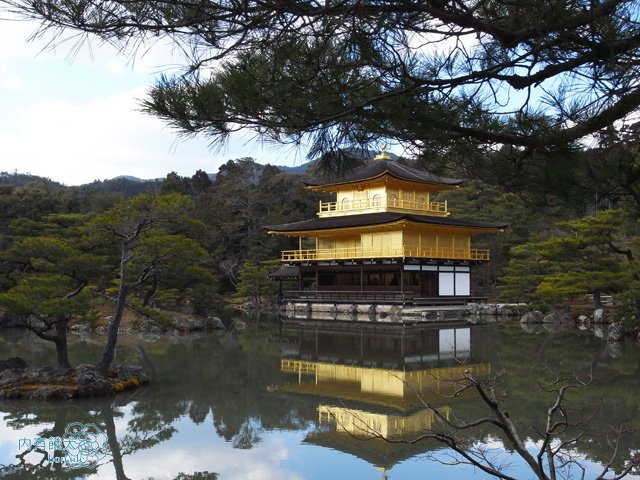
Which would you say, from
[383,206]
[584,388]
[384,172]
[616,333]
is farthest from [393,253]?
[584,388]

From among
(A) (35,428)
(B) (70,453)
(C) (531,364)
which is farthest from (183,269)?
(C) (531,364)

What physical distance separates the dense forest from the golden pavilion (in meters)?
1.85

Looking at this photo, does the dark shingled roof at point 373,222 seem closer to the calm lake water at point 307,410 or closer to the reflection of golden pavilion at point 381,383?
the reflection of golden pavilion at point 381,383

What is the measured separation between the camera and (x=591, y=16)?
249 centimetres

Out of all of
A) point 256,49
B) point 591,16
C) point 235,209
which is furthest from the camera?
point 235,209

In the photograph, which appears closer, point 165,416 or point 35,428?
point 35,428

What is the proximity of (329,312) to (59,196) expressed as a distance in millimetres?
12691

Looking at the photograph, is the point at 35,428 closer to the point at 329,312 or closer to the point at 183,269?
the point at 183,269

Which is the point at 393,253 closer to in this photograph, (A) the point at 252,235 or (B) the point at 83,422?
(A) the point at 252,235

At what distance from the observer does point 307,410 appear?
685 centimetres

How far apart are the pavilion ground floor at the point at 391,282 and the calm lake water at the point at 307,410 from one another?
8.46m

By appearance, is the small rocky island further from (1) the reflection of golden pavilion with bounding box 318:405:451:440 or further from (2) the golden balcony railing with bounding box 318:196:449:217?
(2) the golden balcony railing with bounding box 318:196:449:217

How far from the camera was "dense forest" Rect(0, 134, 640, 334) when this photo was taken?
11.3ft

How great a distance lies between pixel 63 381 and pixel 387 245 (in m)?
15.7
